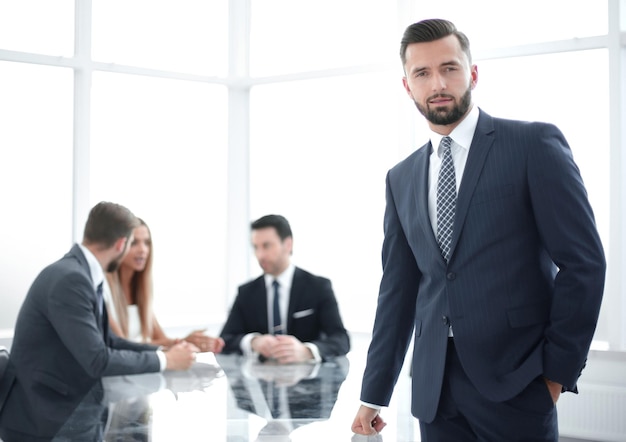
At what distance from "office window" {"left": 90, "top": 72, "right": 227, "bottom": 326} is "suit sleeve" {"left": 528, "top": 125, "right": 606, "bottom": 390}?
4.45 meters

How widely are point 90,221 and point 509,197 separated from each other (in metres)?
2.34

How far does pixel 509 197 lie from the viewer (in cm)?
163

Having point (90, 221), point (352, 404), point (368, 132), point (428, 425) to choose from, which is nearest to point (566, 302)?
point (428, 425)

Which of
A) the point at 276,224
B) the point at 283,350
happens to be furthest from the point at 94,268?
the point at 276,224

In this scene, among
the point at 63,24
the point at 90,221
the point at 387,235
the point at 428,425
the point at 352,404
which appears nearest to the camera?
the point at 428,425

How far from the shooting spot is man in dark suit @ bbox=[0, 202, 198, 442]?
9.75 ft

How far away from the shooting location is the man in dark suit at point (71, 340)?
2973 mm

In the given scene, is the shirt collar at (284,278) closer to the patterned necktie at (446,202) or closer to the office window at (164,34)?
the office window at (164,34)

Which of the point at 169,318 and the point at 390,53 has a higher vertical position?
the point at 390,53

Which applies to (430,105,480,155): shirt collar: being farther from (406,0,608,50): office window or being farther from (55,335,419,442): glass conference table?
(406,0,608,50): office window

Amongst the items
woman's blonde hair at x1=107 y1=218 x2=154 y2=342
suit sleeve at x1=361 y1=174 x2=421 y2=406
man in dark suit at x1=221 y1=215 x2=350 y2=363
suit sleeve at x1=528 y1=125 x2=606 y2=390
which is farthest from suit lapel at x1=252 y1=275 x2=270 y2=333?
suit sleeve at x1=528 y1=125 x2=606 y2=390

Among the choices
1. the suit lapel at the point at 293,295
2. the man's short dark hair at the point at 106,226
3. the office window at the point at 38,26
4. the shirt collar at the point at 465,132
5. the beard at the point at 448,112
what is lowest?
the suit lapel at the point at 293,295

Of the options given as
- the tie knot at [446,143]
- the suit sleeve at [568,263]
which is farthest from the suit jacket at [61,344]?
the suit sleeve at [568,263]

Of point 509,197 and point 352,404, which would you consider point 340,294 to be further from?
point 509,197
